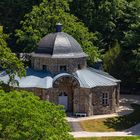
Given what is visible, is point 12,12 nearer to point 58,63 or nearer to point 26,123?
point 58,63

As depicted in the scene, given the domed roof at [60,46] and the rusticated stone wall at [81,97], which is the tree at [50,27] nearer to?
the domed roof at [60,46]

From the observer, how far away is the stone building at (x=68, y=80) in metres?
51.7

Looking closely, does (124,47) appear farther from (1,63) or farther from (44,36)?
(1,63)

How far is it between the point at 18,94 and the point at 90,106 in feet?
70.5

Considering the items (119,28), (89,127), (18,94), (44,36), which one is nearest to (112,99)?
(89,127)

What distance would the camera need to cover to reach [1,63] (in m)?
37.3

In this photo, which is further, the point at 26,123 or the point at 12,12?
the point at 12,12

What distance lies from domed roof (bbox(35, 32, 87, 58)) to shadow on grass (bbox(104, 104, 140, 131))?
8.11m

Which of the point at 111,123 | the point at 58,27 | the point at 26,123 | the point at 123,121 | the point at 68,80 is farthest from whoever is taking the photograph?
the point at 58,27

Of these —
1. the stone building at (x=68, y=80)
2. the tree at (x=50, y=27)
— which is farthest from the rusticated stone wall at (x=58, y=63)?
the tree at (x=50, y=27)

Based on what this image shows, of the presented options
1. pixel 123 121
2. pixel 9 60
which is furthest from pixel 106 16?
pixel 9 60

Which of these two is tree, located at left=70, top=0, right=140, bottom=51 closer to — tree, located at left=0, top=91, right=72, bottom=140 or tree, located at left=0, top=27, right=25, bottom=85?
tree, located at left=0, top=27, right=25, bottom=85

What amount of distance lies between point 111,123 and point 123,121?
5.13 ft

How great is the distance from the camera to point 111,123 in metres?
49.3
